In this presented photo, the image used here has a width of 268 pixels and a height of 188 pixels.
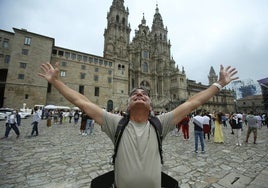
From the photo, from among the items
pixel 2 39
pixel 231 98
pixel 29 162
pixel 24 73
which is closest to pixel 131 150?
pixel 29 162

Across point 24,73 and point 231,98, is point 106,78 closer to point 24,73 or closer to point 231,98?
point 24,73

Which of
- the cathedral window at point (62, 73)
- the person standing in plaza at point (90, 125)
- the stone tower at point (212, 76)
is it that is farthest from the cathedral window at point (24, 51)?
the stone tower at point (212, 76)

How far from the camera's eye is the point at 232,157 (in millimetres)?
5930

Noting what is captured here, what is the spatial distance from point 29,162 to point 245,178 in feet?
22.4

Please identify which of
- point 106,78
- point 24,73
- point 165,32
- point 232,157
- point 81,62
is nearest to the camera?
point 232,157

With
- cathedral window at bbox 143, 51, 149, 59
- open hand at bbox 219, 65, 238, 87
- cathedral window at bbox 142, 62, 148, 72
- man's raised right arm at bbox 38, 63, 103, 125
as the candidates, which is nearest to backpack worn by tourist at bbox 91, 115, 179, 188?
man's raised right arm at bbox 38, 63, 103, 125

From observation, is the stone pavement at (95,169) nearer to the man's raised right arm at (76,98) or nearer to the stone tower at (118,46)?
the man's raised right arm at (76,98)

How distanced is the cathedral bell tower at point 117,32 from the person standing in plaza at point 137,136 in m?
Answer: 43.9

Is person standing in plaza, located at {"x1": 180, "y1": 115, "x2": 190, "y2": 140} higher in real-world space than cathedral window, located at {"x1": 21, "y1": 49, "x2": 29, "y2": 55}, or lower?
lower

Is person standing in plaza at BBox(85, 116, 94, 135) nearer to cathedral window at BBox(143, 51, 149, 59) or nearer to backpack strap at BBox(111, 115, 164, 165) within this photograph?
backpack strap at BBox(111, 115, 164, 165)

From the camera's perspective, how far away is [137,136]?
154 cm

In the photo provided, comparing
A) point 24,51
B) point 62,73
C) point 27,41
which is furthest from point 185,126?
point 27,41

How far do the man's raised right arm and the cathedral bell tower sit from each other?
43.6m

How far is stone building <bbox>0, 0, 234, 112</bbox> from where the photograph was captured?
29.2 meters
